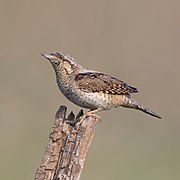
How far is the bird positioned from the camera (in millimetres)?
5656

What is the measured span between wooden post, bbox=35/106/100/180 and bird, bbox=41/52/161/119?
3.62 ft

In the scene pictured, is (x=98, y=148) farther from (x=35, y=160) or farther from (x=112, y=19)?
(x=112, y=19)

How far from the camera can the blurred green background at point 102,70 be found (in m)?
8.49

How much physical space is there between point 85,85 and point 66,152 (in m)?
1.37

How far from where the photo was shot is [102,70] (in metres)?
11.1

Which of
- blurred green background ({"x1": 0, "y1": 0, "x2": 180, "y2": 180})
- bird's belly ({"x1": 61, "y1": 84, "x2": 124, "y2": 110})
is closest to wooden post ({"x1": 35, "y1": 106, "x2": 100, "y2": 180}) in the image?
bird's belly ({"x1": 61, "y1": 84, "x2": 124, "y2": 110})

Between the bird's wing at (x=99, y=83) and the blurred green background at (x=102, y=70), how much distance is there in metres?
2.18

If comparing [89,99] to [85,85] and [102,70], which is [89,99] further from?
[102,70]

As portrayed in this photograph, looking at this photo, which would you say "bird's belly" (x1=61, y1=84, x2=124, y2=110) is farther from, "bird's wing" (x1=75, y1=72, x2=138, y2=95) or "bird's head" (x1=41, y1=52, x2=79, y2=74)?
"bird's head" (x1=41, y1=52, x2=79, y2=74)

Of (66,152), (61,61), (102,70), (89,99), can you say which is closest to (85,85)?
(89,99)

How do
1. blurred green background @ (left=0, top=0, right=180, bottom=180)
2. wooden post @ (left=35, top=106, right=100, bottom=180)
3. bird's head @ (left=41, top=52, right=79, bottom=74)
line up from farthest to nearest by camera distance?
blurred green background @ (left=0, top=0, right=180, bottom=180)
bird's head @ (left=41, top=52, right=79, bottom=74)
wooden post @ (left=35, top=106, right=100, bottom=180)

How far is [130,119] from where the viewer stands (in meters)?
9.77

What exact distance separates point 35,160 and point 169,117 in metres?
2.09

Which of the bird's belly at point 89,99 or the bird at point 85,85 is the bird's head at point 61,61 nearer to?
the bird at point 85,85
